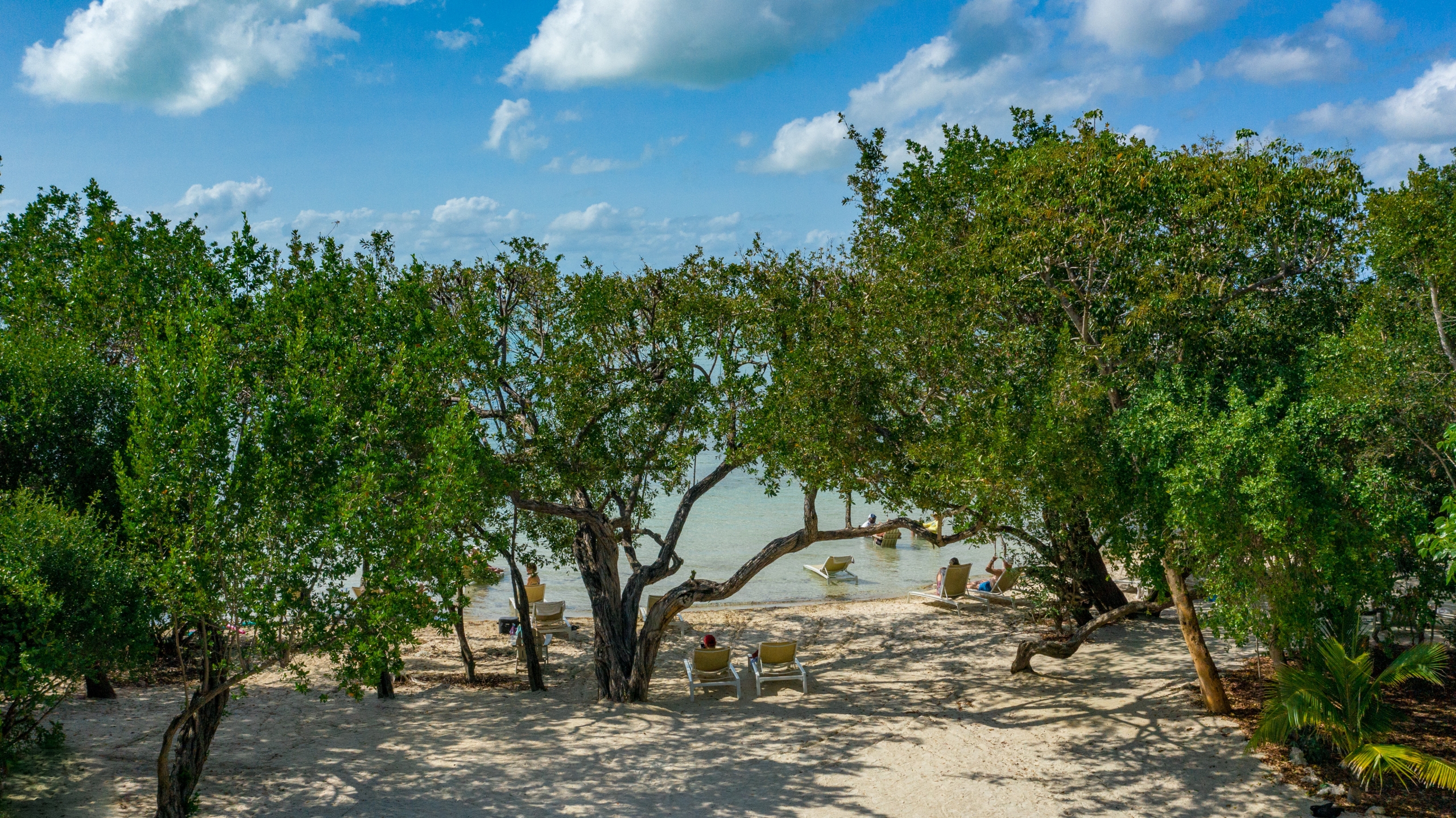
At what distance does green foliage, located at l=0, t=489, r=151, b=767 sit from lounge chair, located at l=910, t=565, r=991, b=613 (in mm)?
16072

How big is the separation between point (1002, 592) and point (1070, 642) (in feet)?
24.4

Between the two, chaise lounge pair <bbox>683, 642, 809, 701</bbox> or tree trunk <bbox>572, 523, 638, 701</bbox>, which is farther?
chaise lounge pair <bbox>683, 642, 809, 701</bbox>

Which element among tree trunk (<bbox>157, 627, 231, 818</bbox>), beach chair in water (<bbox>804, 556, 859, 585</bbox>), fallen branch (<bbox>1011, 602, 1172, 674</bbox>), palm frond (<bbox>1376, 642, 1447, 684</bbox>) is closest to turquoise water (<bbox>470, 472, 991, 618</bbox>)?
beach chair in water (<bbox>804, 556, 859, 585</bbox>)

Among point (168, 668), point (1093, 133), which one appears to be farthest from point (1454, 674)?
point (168, 668)

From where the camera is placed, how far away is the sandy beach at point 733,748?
33.3 ft

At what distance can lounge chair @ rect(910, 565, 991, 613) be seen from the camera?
20.6 meters

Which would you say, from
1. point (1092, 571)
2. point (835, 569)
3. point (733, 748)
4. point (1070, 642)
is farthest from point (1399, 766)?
point (835, 569)

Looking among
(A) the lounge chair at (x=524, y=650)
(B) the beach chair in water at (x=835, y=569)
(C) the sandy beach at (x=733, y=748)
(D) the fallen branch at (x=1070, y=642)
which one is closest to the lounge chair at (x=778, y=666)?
(C) the sandy beach at (x=733, y=748)

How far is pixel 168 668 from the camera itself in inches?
640

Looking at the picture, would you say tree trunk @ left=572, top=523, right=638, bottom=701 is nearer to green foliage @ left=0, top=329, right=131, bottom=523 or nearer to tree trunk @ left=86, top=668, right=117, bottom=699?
green foliage @ left=0, top=329, right=131, bottom=523

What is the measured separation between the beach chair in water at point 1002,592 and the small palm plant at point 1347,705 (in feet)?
32.4

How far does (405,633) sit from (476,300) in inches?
283

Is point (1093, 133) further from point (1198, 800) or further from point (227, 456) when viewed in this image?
point (227, 456)

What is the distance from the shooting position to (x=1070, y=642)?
1384 centimetres
